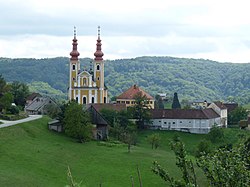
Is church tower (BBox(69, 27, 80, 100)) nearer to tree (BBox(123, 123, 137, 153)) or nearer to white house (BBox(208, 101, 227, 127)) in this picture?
white house (BBox(208, 101, 227, 127))

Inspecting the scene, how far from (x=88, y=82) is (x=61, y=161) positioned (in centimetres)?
5162

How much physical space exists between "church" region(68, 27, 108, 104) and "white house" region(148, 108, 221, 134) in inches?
526

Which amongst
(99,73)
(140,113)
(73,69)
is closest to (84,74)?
(99,73)

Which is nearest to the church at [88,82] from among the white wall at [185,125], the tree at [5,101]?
the white wall at [185,125]

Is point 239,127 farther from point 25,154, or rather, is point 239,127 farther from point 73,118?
point 25,154

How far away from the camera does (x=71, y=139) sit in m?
56.2

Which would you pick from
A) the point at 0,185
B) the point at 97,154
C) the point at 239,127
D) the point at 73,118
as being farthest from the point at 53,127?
the point at 239,127

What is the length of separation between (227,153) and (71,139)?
3868cm

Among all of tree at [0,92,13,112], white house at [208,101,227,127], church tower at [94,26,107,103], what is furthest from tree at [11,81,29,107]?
white house at [208,101,227,127]

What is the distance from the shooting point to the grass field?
37.2 m

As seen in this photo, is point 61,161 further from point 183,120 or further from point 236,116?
point 236,116

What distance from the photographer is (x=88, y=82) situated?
9494 centimetres

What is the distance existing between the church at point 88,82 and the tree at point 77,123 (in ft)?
118

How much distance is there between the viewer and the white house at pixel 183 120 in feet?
271
